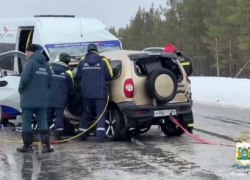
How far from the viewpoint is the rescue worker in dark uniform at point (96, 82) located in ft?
32.7

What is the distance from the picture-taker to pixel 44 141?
9.02 metres

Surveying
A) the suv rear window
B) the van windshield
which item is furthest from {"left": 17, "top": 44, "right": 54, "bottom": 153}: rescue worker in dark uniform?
the van windshield

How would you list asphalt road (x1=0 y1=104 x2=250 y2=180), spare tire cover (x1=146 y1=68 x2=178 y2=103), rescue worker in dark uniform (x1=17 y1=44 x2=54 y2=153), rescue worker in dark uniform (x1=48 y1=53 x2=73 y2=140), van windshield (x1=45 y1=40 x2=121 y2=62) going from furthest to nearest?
van windshield (x1=45 y1=40 x2=121 y2=62) → rescue worker in dark uniform (x1=48 y1=53 x2=73 y2=140) → spare tire cover (x1=146 y1=68 x2=178 y2=103) → rescue worker in dark uniform (x1=17 y1=44 x2=54 y2=153) → asphalt road (x1=0 y1=104 x2=250 y2=180)

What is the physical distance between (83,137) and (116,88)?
123 cm

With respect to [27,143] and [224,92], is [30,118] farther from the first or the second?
[224,92]

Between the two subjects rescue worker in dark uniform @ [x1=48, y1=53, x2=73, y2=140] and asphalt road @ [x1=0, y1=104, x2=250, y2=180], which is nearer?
asphalt road @ [x1=0, y1=104, x2=250, y2=180]

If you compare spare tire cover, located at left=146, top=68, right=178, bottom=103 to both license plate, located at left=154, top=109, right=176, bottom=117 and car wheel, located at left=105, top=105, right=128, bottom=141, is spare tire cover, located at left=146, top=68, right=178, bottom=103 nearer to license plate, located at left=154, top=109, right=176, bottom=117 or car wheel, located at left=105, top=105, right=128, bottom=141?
license plate, located at left=154, top=109, right=176, bottom=117

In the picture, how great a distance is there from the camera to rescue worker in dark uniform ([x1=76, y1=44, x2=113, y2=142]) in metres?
9.95

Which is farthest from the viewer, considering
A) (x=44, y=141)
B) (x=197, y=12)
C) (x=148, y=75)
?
(x=197, y=12)

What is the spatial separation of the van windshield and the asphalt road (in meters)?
3.47

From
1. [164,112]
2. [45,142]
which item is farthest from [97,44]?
[45,142]

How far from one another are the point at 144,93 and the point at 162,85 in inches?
15.0

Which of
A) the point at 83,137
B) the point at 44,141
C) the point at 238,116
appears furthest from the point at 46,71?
the point at 238,116

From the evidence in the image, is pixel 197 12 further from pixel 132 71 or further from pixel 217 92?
pixel 132 71
